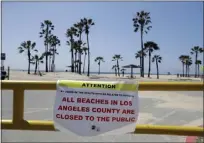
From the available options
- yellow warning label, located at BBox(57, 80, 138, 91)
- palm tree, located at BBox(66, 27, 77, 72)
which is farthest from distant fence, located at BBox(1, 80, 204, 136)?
palm tree, located at BBox(66, 27, 77, 72)

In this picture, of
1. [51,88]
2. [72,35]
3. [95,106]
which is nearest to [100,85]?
[95,106]

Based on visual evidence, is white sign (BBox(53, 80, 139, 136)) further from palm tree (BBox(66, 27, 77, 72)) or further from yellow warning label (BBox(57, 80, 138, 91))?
palm tree (BBox(66, 27, 77, 72))

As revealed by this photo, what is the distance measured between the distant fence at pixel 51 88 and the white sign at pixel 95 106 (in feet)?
0.41

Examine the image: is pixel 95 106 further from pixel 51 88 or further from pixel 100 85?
pixel 51 88

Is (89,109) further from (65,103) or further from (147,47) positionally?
(147,47)

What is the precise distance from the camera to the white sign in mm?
3092

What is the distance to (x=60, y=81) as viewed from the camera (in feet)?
10.3

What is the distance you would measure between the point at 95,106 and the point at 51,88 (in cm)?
46

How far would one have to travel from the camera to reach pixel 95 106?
312 cm

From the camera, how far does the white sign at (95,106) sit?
3.09 metres

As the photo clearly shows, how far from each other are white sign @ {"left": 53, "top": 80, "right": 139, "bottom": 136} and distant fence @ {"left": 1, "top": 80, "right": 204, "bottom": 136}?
126mm

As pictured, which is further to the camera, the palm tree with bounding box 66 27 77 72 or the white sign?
the palm tree with bounding box 66 27 77 72

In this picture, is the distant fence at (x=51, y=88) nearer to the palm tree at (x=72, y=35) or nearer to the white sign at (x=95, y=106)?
the white sign at (x=95, y=106)

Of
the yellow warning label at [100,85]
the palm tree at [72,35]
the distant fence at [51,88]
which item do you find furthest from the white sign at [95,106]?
the palm tree at [72,35]
